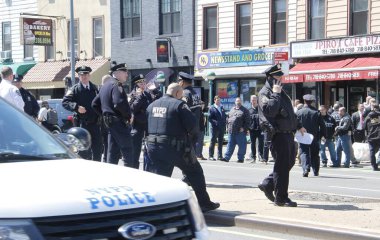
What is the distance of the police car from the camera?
13.3 ft

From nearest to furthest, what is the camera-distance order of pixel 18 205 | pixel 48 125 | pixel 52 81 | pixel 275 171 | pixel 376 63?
pixel 18 205 → pixel 275 171 → pixel 48 125 → pixel 376 63 → pixel 52 81

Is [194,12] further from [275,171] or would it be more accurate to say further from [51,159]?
[51,159]

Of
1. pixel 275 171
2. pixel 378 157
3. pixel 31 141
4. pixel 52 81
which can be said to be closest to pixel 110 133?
pixel 275 171

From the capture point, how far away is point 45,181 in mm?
4465

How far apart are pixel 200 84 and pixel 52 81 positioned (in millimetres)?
8640

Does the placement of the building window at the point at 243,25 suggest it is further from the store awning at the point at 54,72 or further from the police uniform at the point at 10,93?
the police uniform at the point at 10,93

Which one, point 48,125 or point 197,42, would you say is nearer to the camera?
point 48,125

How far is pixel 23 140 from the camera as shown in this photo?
5387mm

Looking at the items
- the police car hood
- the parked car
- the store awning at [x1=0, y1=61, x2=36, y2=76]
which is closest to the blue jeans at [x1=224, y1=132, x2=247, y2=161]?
the parked car

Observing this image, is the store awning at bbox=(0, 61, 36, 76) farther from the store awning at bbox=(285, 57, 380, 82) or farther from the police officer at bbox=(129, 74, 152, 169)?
the police officer at bbox=(129, 74, 152, 169)

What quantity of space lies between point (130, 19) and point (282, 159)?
26830 millimetres

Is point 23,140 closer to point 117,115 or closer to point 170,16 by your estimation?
point 117,115

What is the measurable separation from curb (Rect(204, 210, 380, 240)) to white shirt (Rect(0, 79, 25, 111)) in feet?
11.5

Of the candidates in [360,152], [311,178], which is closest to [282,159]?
[311,178]
